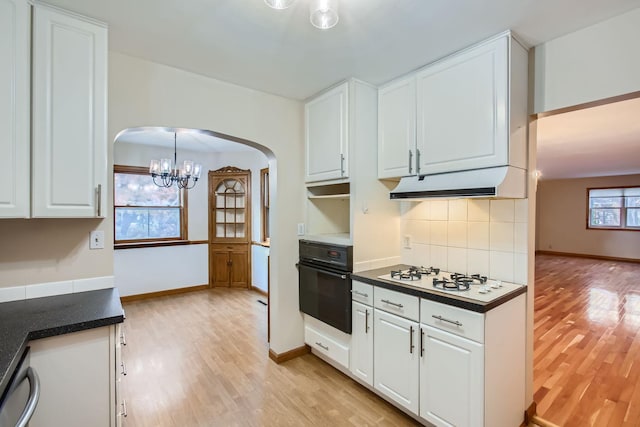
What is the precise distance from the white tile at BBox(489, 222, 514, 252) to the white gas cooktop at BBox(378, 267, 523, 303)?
0.23 meters

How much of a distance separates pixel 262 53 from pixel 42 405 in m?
2.22

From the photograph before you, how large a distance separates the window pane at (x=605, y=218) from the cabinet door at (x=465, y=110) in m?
9.70

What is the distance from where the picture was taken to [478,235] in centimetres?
225

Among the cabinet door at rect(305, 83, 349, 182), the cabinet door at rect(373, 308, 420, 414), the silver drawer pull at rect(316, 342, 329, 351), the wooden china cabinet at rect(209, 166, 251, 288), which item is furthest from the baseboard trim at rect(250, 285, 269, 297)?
the cabinet door at rect(373, 308, 420, 414)

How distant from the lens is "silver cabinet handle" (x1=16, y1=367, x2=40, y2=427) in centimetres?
99

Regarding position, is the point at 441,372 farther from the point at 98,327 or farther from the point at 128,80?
the point at 128,80

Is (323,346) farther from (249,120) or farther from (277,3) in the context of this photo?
(277,3)

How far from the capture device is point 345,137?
250 cm

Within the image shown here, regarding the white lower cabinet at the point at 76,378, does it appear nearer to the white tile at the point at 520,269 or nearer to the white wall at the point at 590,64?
the white tile at the point at 520,269

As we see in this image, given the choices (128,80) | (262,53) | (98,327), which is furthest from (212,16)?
(98,327)

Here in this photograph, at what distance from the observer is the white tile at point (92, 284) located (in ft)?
6.23

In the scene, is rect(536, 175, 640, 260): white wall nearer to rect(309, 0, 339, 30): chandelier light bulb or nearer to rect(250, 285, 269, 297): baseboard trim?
rect(250, 285, 269, 297): baseboard trim

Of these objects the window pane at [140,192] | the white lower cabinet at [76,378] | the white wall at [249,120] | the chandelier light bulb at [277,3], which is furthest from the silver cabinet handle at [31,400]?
the window pane at [140,192]

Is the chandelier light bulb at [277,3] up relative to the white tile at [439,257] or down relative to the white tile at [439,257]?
up
